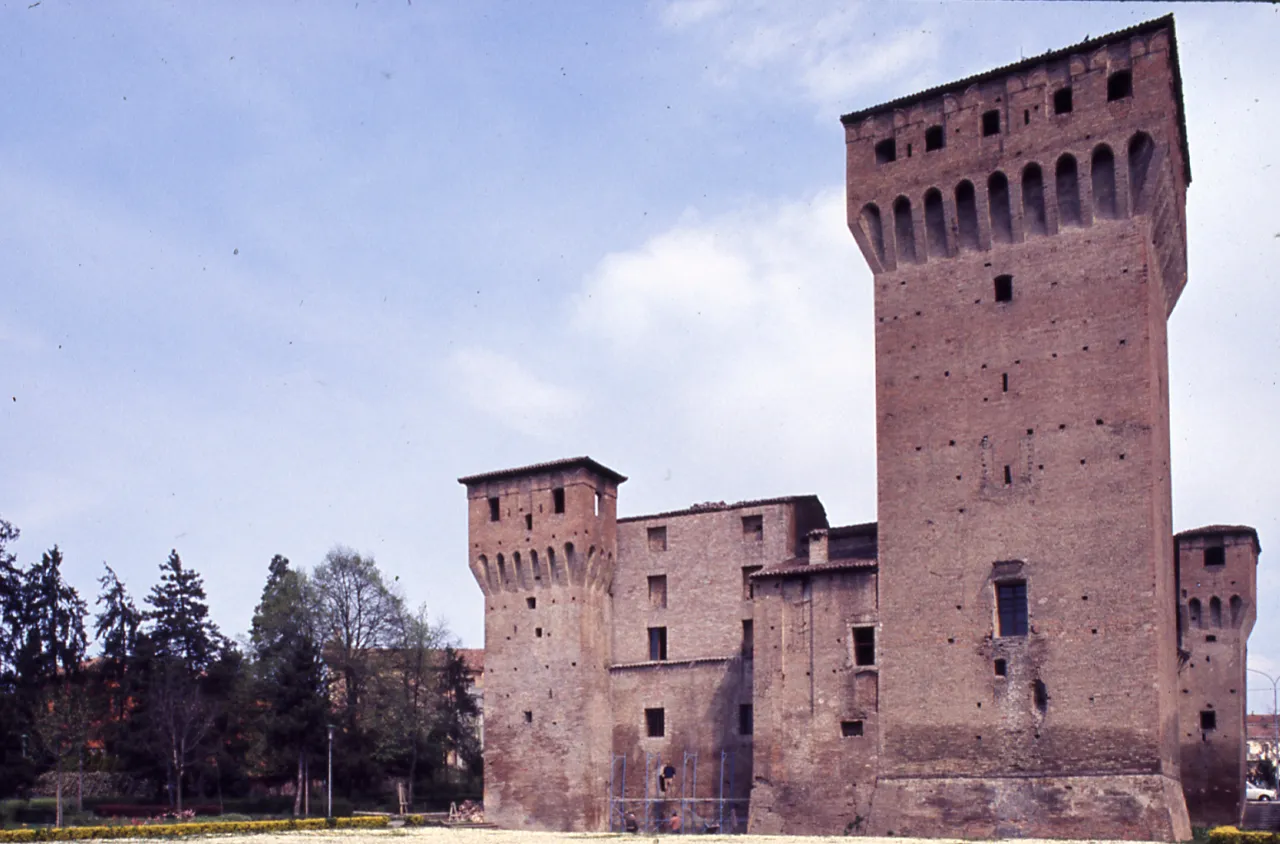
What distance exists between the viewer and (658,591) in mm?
43156

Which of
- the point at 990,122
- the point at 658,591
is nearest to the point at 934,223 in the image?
the point at 990,122

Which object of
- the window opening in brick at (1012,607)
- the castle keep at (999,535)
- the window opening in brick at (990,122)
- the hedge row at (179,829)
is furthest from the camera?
the window opening in brick at (990,122)

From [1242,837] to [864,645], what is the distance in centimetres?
1081

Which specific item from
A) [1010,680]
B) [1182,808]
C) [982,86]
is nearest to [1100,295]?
[982,86]

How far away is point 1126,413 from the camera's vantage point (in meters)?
31.7

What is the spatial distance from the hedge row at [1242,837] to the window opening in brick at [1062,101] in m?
18.0

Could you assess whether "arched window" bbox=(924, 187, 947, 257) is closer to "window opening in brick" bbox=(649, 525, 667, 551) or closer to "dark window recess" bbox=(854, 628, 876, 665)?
"dark window recess" bbox=(854, 628, 876, 665)

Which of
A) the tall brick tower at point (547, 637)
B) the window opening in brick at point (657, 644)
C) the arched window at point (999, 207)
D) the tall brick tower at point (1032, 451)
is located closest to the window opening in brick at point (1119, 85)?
the tall brick tower at point (1032, 451)

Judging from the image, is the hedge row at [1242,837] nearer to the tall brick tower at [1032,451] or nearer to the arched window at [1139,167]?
the tall brick tower at [1032,451]

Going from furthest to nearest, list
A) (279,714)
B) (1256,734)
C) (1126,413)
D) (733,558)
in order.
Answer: (1256,734) < (279,714) < (733,558) < (1126,413)

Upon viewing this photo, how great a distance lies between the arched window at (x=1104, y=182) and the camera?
1277 inches

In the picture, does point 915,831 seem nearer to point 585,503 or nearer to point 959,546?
point 959,546

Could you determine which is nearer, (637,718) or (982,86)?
(982,86)

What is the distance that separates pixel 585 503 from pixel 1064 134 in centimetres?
1932
